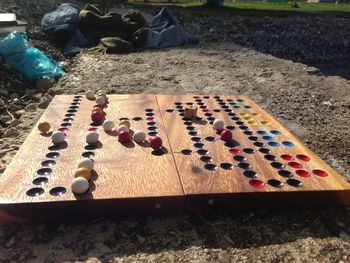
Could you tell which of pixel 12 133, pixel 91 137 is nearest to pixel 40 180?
pixel 91 137

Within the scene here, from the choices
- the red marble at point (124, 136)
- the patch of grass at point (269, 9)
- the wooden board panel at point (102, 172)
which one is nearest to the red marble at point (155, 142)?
the wooden board panel at point (102, 172)

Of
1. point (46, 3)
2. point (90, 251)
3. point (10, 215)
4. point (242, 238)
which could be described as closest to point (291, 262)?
point (242, 238)

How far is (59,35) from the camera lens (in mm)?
6473

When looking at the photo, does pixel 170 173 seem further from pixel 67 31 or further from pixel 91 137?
pixel 67 31

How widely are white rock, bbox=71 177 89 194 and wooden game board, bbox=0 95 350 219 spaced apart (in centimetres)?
3

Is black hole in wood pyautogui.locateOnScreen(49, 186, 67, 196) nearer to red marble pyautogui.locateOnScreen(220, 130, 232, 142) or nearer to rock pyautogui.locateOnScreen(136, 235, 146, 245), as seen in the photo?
rock pyautogui.locateOnScreen(136, 235, 146, 245)

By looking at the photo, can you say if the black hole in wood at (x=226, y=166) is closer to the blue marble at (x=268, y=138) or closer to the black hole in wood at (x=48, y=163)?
the blue marble at (x=268, y=138)

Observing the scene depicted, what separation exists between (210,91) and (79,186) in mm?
2475

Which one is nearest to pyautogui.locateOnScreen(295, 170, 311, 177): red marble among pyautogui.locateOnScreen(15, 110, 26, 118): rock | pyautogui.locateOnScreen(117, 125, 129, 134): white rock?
pyautogui.locateOnScreen(117, 125, 129, 134): white rock

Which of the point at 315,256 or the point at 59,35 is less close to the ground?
the point at 315,256

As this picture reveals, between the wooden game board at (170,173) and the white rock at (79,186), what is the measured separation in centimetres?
3

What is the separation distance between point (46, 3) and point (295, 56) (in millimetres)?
5370

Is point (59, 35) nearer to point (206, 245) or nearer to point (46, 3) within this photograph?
point (46, 3)

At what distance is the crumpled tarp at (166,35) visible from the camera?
6.39 m
